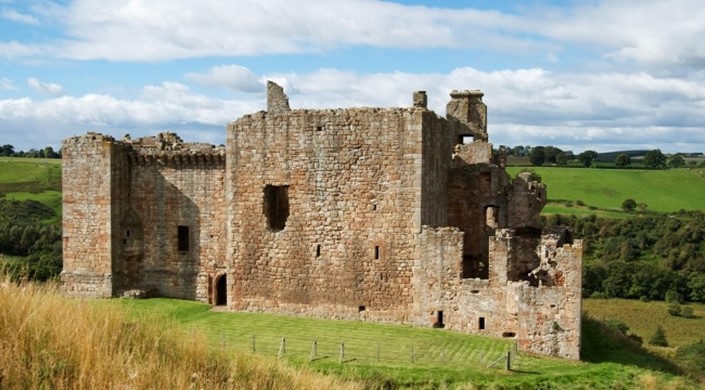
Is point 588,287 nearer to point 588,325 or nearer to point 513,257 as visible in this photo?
point 588,325

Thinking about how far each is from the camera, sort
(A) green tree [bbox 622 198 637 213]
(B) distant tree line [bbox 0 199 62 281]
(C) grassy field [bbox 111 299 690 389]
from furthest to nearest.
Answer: (A) green tree [bbox 622 198 637 213] → (B) distant tree line [bbox 0 199 62 281] → (C) grassy field [bbox 111 299 690 389]

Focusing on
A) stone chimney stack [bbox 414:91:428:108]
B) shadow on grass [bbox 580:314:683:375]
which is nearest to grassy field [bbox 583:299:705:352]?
shadow on grass [bbox 580:314:683:375]

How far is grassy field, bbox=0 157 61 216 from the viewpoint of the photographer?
58.4 meters

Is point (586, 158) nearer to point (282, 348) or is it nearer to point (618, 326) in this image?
point (618, 326)

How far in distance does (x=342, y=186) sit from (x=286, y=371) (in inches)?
503

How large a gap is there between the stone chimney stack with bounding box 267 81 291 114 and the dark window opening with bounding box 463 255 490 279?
7989mm

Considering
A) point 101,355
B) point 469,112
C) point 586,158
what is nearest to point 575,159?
point 586,158

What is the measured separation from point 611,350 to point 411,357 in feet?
22.2

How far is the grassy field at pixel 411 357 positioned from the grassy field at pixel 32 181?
129 ft

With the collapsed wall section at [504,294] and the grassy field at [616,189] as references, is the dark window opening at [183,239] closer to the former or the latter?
the collapsed wall section at [504,294]

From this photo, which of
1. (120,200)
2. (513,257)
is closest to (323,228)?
(513,257)

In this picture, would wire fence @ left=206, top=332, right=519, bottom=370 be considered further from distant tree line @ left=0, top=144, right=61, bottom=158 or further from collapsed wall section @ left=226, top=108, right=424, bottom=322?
distant tree line @ left=0, top=144, right=61, bottom=158

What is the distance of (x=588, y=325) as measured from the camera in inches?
977

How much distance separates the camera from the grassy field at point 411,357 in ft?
56.2
